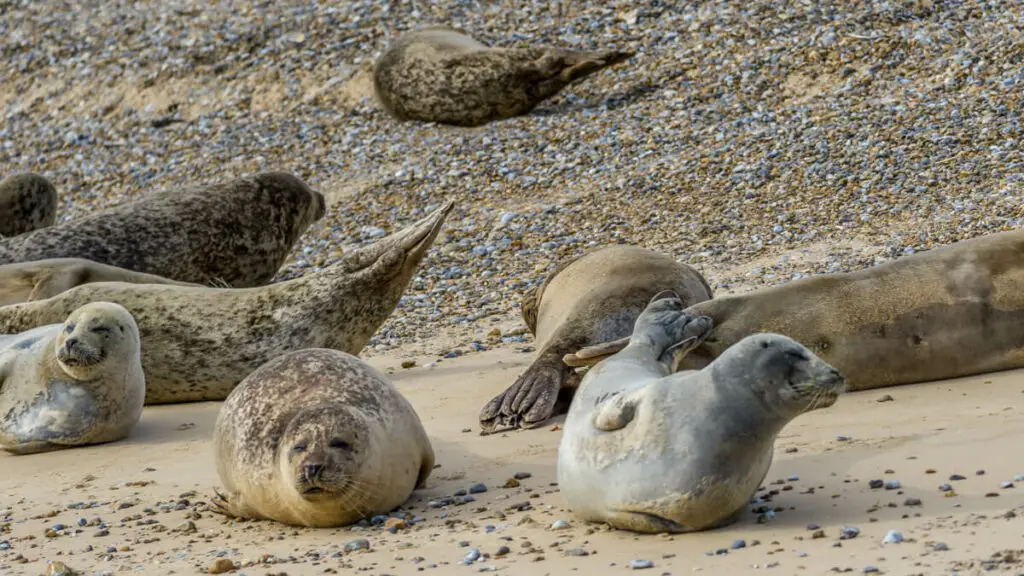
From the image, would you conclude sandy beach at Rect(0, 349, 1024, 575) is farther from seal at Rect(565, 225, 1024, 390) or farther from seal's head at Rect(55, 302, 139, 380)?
seal's head at Rect(55, 302, 139, 380)

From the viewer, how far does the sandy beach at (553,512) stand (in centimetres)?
384

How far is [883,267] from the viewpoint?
6.25 m

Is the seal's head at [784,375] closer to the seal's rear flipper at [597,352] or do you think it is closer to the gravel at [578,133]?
the seal's rear flipper at [597,352]

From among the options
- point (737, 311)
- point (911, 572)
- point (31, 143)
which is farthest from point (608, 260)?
point (31, 143)

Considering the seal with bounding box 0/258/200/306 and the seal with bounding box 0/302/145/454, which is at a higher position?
the seal with bounding box 0/258/200/306

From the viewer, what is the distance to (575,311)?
660 centimetres

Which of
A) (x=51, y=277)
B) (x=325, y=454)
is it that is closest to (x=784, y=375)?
(x=325, y=454)

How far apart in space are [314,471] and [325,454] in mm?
78

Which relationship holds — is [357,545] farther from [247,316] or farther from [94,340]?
[247,316]

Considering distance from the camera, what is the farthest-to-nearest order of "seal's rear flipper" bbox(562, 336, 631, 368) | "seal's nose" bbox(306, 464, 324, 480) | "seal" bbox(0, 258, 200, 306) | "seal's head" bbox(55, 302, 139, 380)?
"seal" bbox(0, 258, 200, 306), "seal's head" bbox(55, 302, 139, 380), "seal's rear flipper" bbox(562, 336, 631, 368), "seal's nose" bbox(306, 464, 324, 480)

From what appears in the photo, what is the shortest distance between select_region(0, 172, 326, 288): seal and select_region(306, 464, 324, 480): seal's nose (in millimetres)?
5333

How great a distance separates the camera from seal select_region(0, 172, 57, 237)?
1141 centimetres

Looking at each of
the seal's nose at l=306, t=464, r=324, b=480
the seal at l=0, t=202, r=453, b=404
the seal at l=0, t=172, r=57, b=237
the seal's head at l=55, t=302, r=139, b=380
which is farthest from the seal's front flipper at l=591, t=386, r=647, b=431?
the seal at l=0, t=172, r=57, b=237

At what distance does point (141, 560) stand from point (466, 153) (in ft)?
25.5
